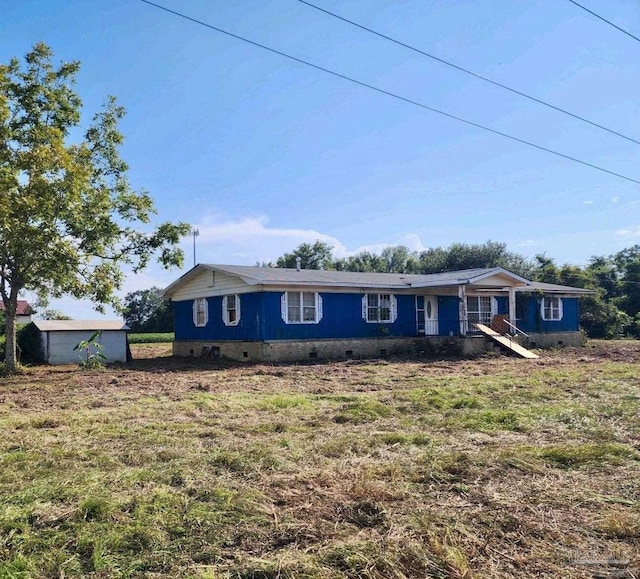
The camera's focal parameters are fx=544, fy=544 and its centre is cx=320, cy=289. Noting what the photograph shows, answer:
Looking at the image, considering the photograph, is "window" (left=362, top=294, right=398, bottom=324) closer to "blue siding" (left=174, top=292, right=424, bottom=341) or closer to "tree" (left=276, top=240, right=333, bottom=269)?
"blue siding" (left=174, top=292, right=424, bottom=341)

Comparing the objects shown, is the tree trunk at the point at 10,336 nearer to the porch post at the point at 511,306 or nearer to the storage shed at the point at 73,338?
the storage shed at the point at 73,338

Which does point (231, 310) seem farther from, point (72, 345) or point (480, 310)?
point (480, 310)

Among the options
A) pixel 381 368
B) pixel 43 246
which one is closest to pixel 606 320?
pixel 381 368

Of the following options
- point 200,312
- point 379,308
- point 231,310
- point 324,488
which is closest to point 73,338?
point 200,312

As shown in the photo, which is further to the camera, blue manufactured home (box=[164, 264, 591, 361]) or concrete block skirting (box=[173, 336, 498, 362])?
blue manufactured home (box=[164, 264, 591, 361])

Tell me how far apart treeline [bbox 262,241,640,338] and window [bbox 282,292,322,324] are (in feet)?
75.8

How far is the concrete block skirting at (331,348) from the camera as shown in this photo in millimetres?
19703

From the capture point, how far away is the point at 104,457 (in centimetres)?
584

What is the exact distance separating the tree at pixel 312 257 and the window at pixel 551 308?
32.0 meters

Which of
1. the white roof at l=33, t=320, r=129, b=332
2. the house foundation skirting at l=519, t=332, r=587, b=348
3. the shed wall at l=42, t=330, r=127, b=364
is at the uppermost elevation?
the white roof at l=33, t=320, r=129, b=332

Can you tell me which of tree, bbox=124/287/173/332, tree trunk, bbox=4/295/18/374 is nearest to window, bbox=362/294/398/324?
tree trunk, bbox=4/295/18/374

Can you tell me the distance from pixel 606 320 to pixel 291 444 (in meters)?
35.8

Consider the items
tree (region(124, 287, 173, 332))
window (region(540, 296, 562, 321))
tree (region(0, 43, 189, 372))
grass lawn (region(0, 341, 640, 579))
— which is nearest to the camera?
grass lawn (region(0, 341, 640, 579))

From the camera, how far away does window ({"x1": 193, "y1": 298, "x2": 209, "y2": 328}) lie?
23.2 m
